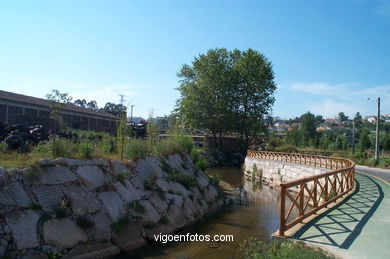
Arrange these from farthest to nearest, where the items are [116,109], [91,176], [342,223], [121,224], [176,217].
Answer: [116,109] → [176,217] → [91,176] → [121,224] → [342,223]

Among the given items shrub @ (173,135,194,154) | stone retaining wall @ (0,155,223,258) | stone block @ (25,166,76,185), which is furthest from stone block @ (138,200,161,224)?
shrub @ (173,135,194,154)

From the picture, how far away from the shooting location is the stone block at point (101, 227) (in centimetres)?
732

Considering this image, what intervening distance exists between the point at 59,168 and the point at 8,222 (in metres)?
1.91

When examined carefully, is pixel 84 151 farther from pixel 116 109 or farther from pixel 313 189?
pixel 116 109

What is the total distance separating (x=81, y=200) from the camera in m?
7.61

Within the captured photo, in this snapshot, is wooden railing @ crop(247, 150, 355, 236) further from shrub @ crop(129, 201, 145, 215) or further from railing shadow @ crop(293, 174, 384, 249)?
shrub @ crop(129, 201, 145, 215)

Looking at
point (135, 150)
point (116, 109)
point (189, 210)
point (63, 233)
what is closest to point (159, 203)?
point (189, 210)

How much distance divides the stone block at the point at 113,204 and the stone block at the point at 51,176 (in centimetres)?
94

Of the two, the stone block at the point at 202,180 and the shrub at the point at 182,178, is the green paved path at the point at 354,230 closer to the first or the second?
the shrub at the point at 182,178

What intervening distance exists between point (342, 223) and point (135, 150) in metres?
6.64

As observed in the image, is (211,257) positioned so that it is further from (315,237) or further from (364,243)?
(364,243)

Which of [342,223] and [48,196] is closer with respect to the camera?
[48,196]

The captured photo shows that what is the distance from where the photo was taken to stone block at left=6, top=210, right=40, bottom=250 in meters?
6.05

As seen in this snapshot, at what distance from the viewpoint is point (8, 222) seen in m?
6.11
